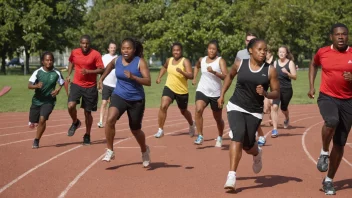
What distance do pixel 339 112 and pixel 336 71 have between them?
480mm

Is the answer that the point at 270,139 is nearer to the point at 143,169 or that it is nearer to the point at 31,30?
the point at 143,169

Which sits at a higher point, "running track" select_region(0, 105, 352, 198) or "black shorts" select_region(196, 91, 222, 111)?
"black shorts" select_region(196, 91, 222, 111)

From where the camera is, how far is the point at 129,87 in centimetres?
810

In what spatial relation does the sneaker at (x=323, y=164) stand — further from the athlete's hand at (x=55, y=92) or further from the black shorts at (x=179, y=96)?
the black shorts at (x=179, y=96)

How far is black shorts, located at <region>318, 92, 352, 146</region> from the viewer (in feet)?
22.2

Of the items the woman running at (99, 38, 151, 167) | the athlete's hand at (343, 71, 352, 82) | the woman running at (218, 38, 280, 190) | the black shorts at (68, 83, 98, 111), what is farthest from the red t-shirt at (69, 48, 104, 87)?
the athlete's hand at (343, 71, 352, 82)

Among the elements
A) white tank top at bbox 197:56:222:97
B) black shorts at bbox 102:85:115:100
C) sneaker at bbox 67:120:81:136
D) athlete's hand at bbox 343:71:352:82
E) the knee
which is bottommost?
sneaker at bbox 67:120:81:136

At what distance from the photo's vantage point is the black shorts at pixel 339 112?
6.78 m

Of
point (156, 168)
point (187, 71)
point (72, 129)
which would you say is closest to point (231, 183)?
point (156, 168)

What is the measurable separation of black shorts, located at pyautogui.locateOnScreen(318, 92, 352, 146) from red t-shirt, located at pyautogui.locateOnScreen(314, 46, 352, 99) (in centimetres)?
7

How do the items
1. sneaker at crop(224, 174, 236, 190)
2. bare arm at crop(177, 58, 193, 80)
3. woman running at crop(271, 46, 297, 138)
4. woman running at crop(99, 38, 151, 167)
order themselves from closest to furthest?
sneaker at crop(224, 174, 236, 190)
woman running at crop(99, 38, 151, 167)
bare arm at crop(177, 58, 193, 80)
woman running at crop(271, 46, 297, 138)

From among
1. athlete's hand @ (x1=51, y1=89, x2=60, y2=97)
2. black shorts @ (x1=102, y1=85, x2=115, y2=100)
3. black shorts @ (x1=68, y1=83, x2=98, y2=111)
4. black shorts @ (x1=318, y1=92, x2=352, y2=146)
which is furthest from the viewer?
black shorts @ (x1=102, y1=85, x2=115, y2=100)

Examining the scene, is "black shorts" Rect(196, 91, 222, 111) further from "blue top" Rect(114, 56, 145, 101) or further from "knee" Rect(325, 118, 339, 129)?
"knee" Rect(325, 118, 339, 129)

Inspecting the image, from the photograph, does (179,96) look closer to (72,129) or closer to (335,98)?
(72,129)
